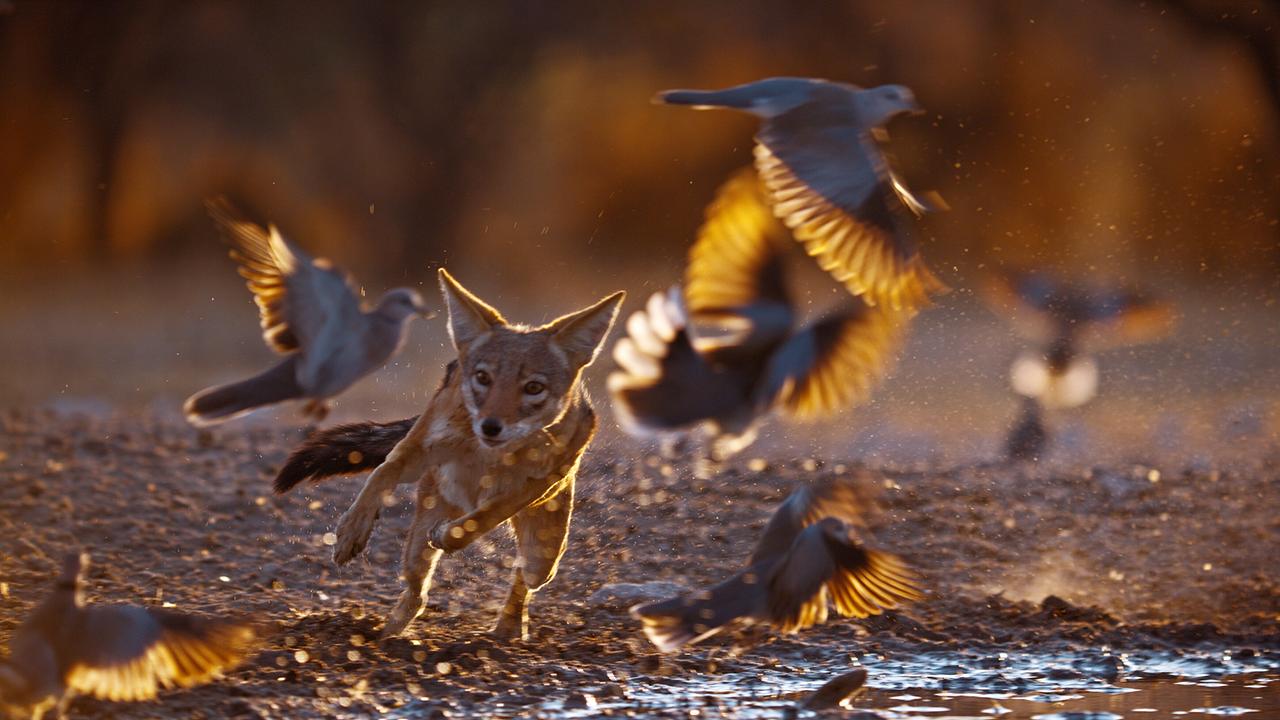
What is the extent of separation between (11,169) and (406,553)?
9858mm

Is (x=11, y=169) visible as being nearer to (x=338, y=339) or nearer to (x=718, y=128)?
(x=718, y=128)

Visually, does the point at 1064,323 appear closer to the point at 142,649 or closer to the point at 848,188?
the point at 848,188

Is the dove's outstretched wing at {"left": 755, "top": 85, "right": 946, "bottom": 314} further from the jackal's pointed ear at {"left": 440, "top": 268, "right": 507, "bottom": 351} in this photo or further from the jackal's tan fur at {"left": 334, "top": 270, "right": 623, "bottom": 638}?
the jackal's pointed ear at {"left": 440, "top": 268, "right": 507, "bottom": 351}

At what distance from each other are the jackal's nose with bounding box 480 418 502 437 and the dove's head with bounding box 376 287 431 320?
2603 mm

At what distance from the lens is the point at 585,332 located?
5223mm

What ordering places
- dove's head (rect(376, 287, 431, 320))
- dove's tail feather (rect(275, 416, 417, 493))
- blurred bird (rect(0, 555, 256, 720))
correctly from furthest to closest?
dove's head (rect(376, 287, 431, 320)) → dove's tail feather (rect(275, 416, 417, 493)) → blurred bird (rect(0, 555, 256, 720))

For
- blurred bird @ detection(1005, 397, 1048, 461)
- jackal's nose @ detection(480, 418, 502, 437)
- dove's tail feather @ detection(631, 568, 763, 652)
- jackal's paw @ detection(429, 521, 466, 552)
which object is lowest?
dove's tail feather @ detection(631, 568, 763, 652)

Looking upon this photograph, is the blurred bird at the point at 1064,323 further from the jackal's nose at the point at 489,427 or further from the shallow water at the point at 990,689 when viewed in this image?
the jackal's nose at the point at 489,427

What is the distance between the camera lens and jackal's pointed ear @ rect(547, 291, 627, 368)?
204 inches

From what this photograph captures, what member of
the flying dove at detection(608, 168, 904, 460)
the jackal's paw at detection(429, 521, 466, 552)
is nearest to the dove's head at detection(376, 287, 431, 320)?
the flying dove at detection(608, 168, 904, 460)

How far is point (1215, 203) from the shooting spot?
46.3 feet

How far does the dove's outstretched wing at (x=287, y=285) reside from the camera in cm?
665

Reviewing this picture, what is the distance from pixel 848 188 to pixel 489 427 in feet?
5.53

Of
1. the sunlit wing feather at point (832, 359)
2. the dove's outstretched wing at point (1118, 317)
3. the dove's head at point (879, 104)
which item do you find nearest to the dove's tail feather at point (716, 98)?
the dove's head at point (879, 104)
